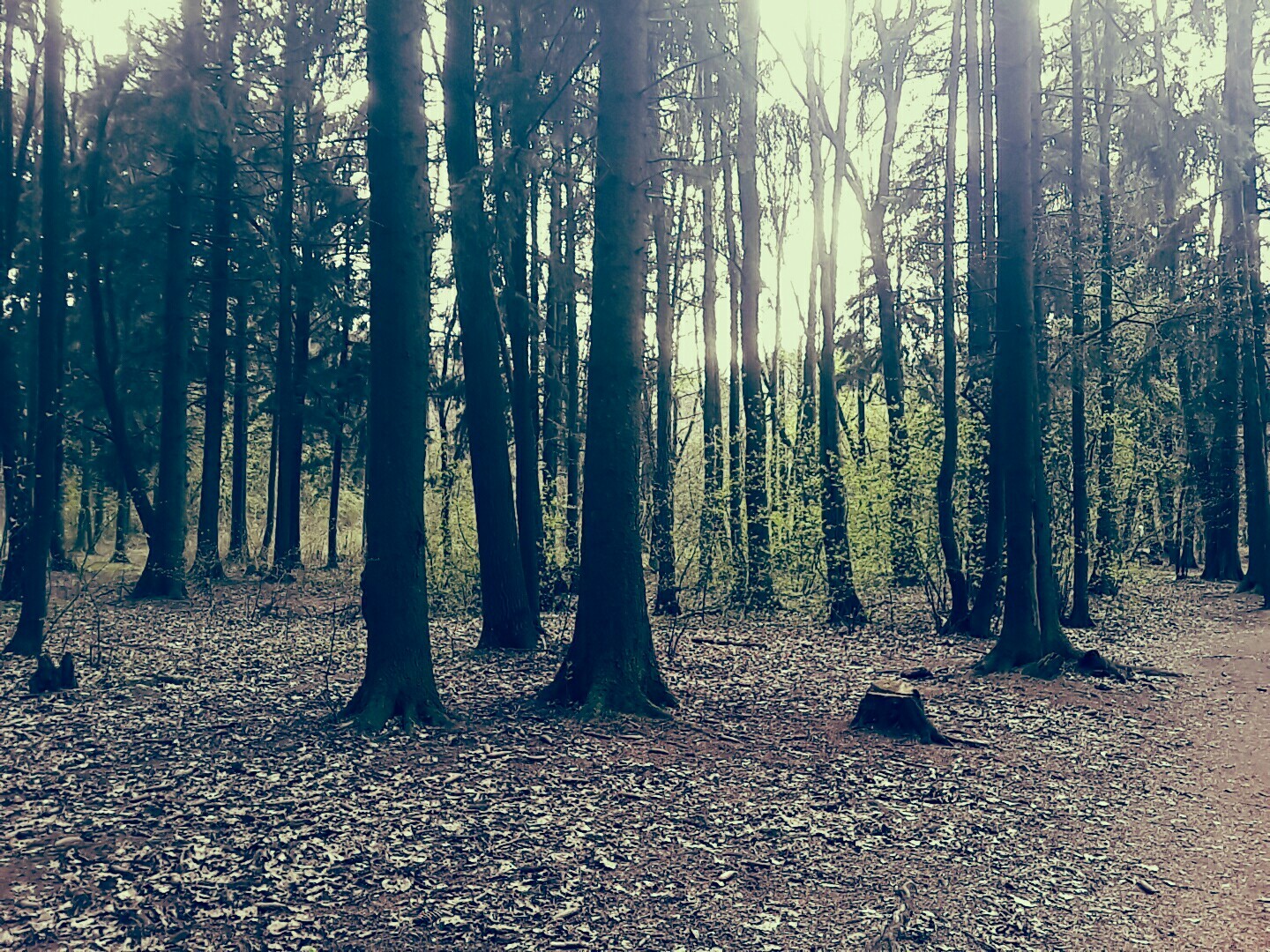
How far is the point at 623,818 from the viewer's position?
539 centimetres

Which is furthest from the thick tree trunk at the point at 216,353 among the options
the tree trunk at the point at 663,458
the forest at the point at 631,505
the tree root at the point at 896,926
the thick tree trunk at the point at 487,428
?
the tree root at the point at 896,926

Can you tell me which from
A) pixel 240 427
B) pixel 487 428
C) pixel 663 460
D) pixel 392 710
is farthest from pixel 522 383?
pixel 240 427

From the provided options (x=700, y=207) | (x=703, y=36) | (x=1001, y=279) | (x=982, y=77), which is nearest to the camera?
(x=703, y=36)

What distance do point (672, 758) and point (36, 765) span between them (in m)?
4.38

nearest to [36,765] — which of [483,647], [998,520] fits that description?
[483,647]

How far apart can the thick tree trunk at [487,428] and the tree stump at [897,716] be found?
4536 millimetres

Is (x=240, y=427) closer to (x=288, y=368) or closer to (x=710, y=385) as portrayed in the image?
(x=288, y=368)

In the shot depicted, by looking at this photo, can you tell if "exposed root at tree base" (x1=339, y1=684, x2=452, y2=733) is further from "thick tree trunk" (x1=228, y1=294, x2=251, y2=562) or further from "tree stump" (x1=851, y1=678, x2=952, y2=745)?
"thick tree trunk" (x1=228, y1=294, x2=251, y2=562)

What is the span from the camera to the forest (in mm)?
4863

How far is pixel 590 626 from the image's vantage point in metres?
7.76

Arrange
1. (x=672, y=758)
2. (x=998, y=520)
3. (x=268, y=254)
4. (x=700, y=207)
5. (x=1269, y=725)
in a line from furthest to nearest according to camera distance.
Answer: (x=700, y=207) → (x=268, y=254) → (x=998, y=520) → (x=1269, y=725) → (x=672, y=758)

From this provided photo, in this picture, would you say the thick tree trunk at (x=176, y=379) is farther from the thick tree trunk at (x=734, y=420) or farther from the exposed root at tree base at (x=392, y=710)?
the exposed root at tree base at (x=392, y=710)

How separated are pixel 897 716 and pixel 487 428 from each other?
5.66 m

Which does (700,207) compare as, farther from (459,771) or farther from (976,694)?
(459,771)
